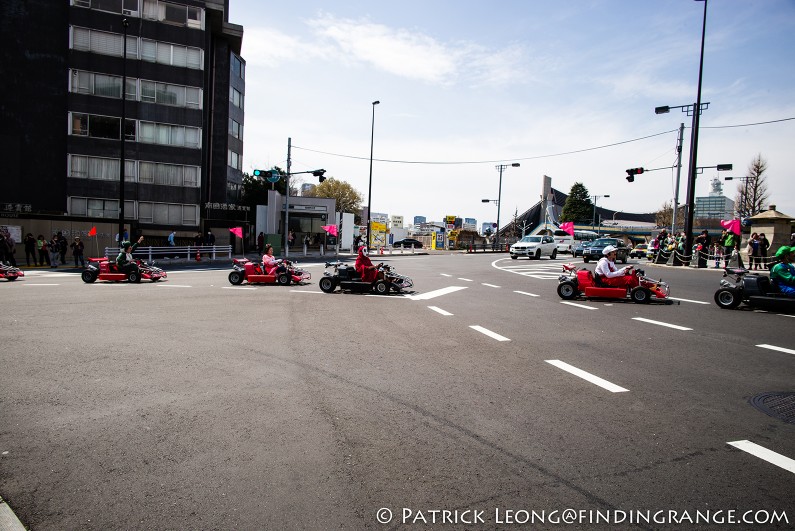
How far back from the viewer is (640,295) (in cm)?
1302

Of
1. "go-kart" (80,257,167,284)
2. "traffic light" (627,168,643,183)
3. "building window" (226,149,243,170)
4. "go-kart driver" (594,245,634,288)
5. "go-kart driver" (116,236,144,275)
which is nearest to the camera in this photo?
"go-kart driver" (594,245,634,288)

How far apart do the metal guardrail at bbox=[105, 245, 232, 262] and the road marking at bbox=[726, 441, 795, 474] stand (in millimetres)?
28027

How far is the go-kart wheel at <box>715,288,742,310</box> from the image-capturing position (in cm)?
1184

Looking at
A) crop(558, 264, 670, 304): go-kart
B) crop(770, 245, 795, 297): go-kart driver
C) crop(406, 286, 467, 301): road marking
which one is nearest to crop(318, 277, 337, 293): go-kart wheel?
crop(406, 286, 467, 301): road marking

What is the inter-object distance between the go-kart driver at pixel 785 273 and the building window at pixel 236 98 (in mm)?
40904

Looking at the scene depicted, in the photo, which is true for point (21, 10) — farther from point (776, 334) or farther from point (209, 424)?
point (776, 334)

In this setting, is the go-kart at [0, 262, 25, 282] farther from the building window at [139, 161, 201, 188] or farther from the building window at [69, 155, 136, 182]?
the building window at [139, 161, 201, 188]

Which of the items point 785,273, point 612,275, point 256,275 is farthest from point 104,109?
point 785,273

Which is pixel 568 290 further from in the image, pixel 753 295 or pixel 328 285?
pixel 328 285

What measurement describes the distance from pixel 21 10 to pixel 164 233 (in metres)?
18.1

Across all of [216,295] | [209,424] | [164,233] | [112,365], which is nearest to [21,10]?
[164,233]

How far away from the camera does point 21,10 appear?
33250 millimetres

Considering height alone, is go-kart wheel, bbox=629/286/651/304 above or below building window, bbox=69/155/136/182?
below

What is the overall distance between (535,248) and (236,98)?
2957 cm
